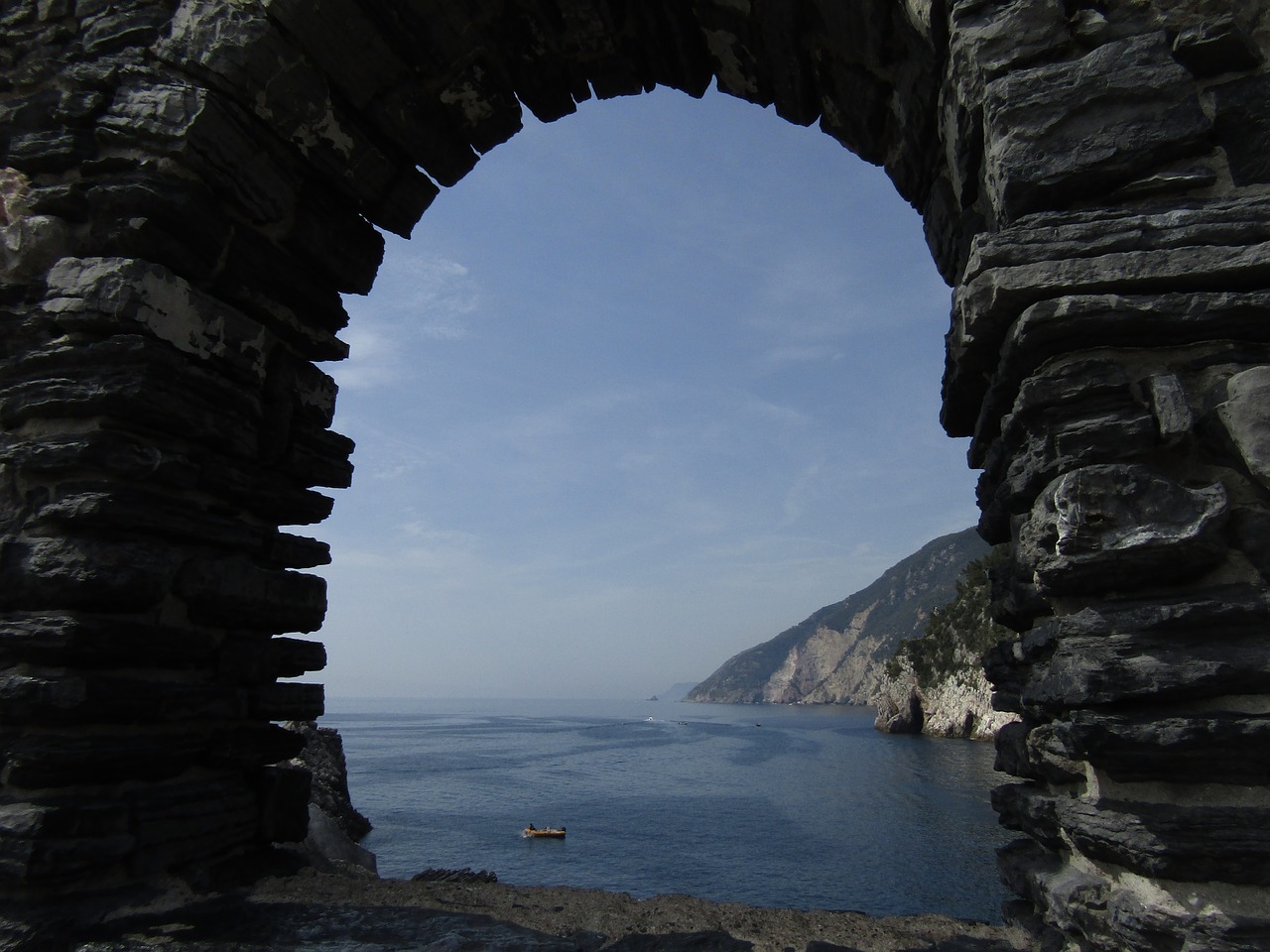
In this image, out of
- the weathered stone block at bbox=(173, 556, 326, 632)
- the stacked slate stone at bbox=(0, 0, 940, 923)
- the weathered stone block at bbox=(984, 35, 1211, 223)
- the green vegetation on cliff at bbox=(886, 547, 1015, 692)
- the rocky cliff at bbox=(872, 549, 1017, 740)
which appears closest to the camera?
the weathered stone block at bbox=(984, 35, 1211, 223)

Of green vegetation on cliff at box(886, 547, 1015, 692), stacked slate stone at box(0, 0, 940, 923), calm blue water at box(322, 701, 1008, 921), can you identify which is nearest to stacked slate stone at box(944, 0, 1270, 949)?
stacked slate stone at box(0, 0, 940, 923)

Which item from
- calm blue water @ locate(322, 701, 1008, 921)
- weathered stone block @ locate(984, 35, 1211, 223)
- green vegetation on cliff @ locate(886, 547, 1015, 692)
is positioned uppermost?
green vegetation on cliff @ locate(886, 547, 1015, 692)

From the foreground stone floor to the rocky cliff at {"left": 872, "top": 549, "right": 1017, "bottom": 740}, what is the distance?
7201cm

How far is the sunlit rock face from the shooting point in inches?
91.9

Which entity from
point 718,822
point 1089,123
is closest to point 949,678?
point 718,822

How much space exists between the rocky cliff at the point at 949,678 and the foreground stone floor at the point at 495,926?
236 feet

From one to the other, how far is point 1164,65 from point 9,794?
5.40 metres

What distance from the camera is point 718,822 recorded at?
3450cm

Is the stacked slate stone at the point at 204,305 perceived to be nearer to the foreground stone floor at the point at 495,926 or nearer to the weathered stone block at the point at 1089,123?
the foreground stone floor at the point at 495,926

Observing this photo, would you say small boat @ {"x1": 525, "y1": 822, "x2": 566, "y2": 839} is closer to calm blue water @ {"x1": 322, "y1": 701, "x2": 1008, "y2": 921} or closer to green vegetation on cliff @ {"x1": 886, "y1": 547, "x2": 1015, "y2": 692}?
calm blue water @ {"x1": 322, "y1": 701, "x2": 1008, "y2": 921}

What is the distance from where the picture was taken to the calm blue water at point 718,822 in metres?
24.0

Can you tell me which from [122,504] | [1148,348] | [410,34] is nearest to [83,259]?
[122,504]

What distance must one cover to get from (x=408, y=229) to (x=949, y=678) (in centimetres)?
8638

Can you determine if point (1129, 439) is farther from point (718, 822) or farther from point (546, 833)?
point (718, 822)
